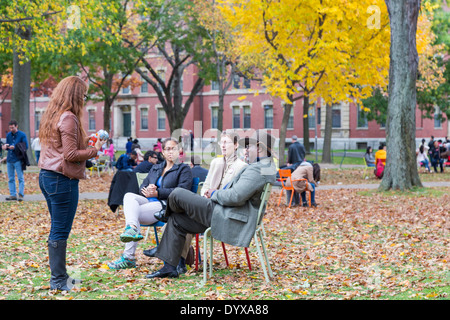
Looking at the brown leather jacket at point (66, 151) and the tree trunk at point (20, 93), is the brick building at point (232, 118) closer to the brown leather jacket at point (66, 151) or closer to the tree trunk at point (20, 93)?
the tree trunk at point (20, 93)

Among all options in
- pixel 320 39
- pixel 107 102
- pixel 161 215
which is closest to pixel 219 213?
pixel 161 215

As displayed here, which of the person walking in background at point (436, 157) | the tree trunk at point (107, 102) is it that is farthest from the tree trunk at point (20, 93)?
the person walking in background at point (436, 157)

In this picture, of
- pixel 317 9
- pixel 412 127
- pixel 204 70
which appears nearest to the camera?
pixel 412 127

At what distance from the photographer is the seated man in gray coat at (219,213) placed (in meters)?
6.25

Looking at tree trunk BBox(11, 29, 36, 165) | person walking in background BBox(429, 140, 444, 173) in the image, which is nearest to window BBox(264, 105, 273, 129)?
person walking in background BBox(429, 140, 444, 173)

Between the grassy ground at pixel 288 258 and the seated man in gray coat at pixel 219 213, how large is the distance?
1.19ft

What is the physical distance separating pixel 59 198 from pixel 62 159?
37 centimetres

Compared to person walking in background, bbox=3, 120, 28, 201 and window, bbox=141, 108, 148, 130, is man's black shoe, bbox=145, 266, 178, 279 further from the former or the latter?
window, bbox=141, 108, 148, 130

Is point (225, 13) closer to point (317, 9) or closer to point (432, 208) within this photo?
point (317, 9)

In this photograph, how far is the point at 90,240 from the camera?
9359 millimetres

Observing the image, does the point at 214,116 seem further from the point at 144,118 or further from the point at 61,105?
the point at 61,105

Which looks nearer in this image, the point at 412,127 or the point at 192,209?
the point at 192,209
